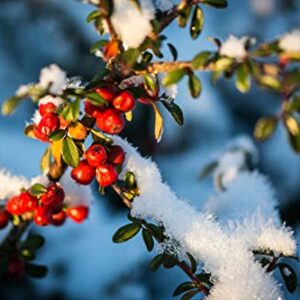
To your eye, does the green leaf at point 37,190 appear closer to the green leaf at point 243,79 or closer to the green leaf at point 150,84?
the green leaf at point 150,84

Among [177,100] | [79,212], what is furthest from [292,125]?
[177,100]

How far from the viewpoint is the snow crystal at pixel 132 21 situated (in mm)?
862

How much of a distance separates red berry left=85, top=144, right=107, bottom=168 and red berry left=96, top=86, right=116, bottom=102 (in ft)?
0.33

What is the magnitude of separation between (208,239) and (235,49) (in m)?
0.36

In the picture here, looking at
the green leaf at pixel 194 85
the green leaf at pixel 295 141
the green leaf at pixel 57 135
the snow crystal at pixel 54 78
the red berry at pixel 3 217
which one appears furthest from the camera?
the red berry at pixel 3 217

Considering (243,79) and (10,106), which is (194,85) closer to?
(243,79)

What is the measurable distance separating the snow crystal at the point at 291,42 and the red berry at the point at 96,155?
36cm

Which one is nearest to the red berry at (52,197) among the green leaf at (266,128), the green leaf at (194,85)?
the green leaf at (194,85)

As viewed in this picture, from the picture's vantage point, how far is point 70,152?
3.12ft

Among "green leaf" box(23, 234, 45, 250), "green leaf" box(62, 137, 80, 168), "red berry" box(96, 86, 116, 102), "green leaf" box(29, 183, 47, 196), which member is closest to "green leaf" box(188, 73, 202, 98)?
"red berry" box(96, 86, 116, 102)

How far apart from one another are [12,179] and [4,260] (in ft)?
0.59

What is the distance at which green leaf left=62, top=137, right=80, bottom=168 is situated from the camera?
3.11 ft

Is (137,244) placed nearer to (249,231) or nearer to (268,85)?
(249,231)

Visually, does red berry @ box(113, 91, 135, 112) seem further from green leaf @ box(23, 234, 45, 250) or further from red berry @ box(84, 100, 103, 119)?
green leaf @ box(23, 234, 45, 250)
